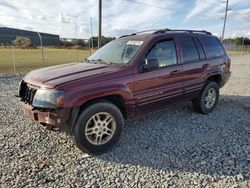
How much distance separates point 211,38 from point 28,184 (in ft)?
16.5

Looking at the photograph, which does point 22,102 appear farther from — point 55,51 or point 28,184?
point 55,51

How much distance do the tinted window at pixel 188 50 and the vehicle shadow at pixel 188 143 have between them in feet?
4.31

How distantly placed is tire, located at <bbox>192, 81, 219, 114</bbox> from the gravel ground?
265 millimetres

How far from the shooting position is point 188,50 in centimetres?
496

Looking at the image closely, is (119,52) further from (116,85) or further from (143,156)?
(143,156)

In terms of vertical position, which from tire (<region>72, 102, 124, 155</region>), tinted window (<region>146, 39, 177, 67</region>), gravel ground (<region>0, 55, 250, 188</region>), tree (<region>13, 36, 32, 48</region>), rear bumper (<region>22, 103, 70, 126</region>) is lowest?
gravel ground (<region>0, 55, 250, 188</region>)

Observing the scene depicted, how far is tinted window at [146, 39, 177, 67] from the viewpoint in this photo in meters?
4.25

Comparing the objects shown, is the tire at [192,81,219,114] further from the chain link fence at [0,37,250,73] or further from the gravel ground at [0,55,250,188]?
the chain link fence at [0,37,250,73]

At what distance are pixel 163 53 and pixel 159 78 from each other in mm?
536

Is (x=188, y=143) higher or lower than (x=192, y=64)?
lower

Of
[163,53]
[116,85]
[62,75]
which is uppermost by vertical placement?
[163,53]

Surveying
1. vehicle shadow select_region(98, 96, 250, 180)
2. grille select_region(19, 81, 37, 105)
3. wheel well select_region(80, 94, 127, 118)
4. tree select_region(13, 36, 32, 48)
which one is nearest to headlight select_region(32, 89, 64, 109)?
grille select_region(19, 81, 37, 105)

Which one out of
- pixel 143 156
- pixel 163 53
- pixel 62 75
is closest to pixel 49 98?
pixel 62 75

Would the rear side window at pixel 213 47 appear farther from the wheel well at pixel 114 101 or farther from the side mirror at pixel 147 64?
the wheel well at pixel 114 101
